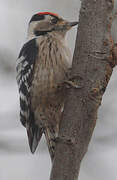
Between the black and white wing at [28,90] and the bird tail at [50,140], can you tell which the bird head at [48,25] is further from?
the bird tail at [50,140]

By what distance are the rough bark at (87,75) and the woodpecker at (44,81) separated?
1.12 metres

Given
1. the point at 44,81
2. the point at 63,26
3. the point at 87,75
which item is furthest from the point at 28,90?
the point at 87,75

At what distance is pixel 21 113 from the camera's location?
373 centimetres

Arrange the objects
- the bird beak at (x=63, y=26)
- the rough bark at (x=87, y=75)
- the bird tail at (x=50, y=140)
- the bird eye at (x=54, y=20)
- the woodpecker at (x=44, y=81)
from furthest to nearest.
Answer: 1. the bird eye at (x=54, y=20)
2. the bird beak at (x=63, y=26)
3. the woodpecker at (x=44, y=81)
4. the bird tail at (x=50, y=140)
5. the rough bark at (x=87, y=75)

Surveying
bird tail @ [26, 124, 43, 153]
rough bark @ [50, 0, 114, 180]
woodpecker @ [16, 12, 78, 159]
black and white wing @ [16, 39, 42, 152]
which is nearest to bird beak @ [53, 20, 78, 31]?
woodpecker @ [16, 12, 78, 159]

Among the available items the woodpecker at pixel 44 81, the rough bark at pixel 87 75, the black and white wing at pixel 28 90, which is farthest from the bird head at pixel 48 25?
the rough bark at pixel 87 75

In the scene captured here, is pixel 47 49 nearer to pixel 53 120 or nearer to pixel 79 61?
pixel 53 120

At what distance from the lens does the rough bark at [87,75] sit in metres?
2.19

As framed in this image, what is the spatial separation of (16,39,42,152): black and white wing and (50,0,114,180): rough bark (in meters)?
1.33

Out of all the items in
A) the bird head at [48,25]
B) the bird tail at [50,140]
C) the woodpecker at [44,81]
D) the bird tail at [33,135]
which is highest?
the bird head at [48,25]

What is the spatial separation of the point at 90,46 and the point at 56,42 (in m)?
1.41

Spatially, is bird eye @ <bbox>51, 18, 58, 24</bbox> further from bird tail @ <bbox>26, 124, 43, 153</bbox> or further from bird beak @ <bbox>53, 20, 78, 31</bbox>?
bird tail @ <bbox>26, 124, 43, 153</bbox>

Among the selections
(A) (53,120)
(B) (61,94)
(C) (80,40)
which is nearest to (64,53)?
(B) (61,94)

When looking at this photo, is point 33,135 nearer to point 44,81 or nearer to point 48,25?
point 44,81
